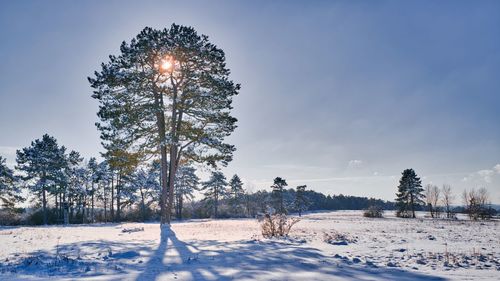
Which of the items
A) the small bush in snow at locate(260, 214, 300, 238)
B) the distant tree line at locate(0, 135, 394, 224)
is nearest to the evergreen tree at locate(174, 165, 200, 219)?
the distant tree line at locate(0, 135, 394, 224)

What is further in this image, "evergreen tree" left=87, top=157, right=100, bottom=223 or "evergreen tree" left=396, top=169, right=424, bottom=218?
"evergreen tree" left=396, top=169, right=424, bottom=218

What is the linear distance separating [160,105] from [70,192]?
3598 centimetres

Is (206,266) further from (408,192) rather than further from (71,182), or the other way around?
(408,192)

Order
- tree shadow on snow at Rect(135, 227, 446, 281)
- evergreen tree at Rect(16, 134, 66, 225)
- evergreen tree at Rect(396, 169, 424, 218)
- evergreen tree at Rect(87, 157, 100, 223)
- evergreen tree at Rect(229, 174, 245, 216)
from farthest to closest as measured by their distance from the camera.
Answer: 1. evergreen tree at Rect(229, 174, 245, 216)
2. evergreen tree at Rect(396, 169, 424, 218)
3. evergreen tree at Rect(87, 157, 100, 223)
4. evergreen tree at Rect(16, 134, 66, 225)
5. tree shadow on snow at Rect(135, 227, 446, 281)

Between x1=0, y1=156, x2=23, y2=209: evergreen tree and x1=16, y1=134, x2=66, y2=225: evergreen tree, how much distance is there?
7.94 ft

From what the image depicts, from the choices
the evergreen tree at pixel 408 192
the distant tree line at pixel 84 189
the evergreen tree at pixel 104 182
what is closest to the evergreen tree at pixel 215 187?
the distant tree line at pixel 84 189

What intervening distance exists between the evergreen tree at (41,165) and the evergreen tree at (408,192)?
2327 inches

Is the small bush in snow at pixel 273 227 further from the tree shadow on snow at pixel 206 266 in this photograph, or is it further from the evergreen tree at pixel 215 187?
the evergreen tree at pixel 215 187

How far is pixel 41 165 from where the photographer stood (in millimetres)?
42406

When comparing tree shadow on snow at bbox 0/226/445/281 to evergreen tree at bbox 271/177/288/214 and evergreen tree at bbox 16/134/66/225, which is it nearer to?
evergreen tree at bbox 16/134/66/225

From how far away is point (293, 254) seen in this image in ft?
27.3

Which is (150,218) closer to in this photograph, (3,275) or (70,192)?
(70,192)

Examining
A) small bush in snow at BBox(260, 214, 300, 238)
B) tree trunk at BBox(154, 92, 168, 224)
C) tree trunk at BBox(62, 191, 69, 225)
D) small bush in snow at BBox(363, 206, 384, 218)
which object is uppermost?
tree trunk at BBox(154, 92, 168, 224)

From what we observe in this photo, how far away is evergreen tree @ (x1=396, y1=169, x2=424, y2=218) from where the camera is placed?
2429 inches
